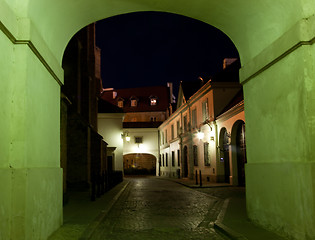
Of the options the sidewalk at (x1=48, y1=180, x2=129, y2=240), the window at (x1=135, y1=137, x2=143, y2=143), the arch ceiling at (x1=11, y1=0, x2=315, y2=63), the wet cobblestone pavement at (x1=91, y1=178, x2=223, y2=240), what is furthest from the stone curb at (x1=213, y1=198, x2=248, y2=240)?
the window at (x1=135, y1=137, x2=143, y2=143)

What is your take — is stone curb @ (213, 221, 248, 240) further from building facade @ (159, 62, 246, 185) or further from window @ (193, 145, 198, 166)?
window @ (193, 145, 198, 166)

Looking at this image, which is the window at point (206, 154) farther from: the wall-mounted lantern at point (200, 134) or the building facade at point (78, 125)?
the building facade at point (78, 125)

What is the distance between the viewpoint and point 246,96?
7898 millimetres

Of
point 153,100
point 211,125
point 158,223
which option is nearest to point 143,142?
point 153,100

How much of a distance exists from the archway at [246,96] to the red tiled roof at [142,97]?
4917 centimetres

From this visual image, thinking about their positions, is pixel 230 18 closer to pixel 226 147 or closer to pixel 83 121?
pixel 83 121

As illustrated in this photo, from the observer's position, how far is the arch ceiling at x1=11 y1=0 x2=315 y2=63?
580 centimetres

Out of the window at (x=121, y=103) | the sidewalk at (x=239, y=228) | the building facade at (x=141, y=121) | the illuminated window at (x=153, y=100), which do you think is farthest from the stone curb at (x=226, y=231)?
the window at (x=121, y=103)

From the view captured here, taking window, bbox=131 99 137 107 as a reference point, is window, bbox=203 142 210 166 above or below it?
below

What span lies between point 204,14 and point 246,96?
208 centimetres

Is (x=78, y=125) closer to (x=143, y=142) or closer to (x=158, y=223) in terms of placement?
(x=158, y=223)

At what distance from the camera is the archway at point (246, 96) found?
494 cm

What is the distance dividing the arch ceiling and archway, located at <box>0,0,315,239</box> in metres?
0.02

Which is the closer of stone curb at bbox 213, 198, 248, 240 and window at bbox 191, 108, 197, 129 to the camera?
stone curb at bbox 213, 198, 248, 240
